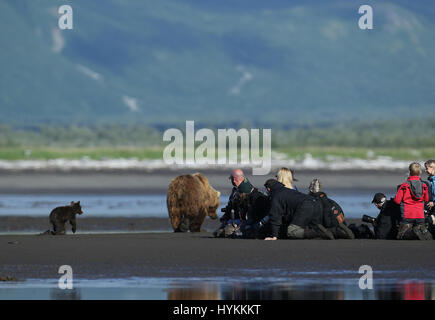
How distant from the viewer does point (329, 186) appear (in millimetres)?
34938

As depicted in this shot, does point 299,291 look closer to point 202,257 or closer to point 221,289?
point 221,289

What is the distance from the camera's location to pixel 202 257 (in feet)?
45.0

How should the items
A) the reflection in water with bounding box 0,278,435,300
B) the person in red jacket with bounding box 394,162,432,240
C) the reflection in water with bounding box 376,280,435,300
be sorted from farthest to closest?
the person in red jacket with bounding box 394,162,432,240 < the reflection in water with bounding box 0,278,435,300 < the reflection in water with bounding box 376,280,435,300

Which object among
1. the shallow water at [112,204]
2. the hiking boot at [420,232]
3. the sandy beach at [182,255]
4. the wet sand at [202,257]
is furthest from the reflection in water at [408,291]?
the shallow water at [112,204]

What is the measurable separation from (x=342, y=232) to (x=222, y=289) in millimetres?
4759

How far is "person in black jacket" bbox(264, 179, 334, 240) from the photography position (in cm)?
1466

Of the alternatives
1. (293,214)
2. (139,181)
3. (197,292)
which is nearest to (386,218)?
(293,214)

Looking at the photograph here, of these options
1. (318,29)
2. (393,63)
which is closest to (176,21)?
(318,29)

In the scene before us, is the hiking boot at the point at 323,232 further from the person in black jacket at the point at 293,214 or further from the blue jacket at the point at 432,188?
the blue jacket at the point at 432,188

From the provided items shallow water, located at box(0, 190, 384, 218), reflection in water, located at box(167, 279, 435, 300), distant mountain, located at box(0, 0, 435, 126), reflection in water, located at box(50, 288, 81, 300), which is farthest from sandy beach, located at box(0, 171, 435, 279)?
distant mountain, located at box(0, 0, 435, 126)

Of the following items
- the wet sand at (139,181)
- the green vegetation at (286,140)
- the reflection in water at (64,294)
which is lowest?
the reflection in water at (64,294)

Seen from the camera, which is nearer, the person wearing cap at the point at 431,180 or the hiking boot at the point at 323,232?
the person wearing cap at the point at 431,180

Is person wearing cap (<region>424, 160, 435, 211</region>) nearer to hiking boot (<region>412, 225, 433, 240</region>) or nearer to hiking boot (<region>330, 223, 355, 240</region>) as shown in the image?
hiking boot (<region>412, 225, 433, 240</region>)

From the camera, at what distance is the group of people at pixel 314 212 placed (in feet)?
48.2
